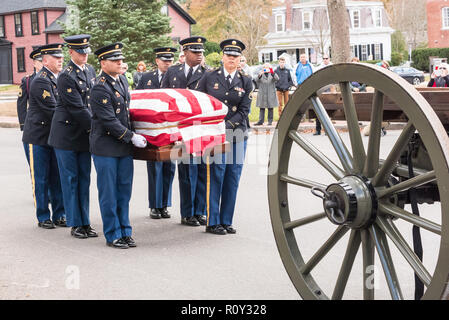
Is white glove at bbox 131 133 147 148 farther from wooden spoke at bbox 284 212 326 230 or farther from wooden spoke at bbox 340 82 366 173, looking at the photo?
wooden spoke at bbox 340 82 366 173

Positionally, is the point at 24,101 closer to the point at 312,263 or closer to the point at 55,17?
the point at 312,263

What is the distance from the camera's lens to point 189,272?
18.5ft

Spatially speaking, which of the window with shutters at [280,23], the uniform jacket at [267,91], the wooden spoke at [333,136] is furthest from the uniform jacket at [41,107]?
the window with shutters at [280,23]

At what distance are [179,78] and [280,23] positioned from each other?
197 feet

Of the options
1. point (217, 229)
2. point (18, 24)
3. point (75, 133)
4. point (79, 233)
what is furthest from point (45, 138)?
point (18, 24)

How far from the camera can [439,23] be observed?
5938 centimetres

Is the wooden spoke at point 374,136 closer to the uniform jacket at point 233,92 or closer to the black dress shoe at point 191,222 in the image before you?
the uniform jacket at point 233,92

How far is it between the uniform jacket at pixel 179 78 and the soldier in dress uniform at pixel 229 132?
0.61 meters

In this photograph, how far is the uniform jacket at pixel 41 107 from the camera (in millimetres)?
7496

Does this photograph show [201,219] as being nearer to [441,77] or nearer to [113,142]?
[113,142]

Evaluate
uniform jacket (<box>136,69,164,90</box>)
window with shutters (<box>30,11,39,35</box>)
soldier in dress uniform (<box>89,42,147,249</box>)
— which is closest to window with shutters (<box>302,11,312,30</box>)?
window with shutters (<box>30,11,39,35</box>)

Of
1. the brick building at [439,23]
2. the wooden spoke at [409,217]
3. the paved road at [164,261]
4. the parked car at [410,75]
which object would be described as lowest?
the paved road at [164,261]

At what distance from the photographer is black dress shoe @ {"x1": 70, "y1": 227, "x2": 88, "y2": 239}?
23.2 ft
